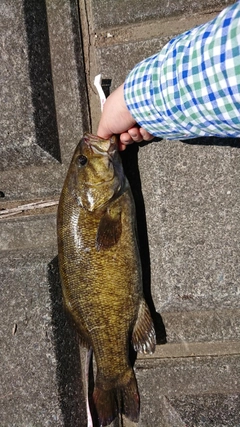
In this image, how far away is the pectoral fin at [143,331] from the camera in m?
2.15

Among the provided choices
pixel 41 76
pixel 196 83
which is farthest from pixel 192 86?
pixel 41 76

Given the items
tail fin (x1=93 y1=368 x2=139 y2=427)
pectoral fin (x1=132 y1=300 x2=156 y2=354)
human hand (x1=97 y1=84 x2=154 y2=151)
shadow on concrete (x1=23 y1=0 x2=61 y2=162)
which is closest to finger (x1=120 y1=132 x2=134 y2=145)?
human hand (x1=97 y1=84 x2=154 y2=151)

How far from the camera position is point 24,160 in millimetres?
2400

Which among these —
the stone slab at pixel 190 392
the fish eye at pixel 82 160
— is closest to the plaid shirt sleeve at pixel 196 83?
the fish eye at pixel 82 160

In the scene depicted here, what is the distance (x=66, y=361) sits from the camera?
2.31 m

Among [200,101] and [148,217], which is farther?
[148,217]

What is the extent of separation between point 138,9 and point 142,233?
1.15 metres

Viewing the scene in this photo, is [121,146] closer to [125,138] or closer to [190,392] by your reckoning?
[125,138]

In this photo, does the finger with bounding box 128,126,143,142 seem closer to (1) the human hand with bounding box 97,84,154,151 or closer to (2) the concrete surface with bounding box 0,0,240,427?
(1) the human hand with bounding box 97,84,154,151

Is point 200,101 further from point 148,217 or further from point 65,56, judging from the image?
point 65,56

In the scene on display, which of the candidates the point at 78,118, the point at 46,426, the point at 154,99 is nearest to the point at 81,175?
the point at 78,118

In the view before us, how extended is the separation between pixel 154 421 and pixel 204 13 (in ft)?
6.79

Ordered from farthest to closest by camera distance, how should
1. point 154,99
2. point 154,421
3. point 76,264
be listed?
point 154,421 → point 76,264 → point 154,99

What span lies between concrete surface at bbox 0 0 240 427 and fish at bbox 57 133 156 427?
162 mm
